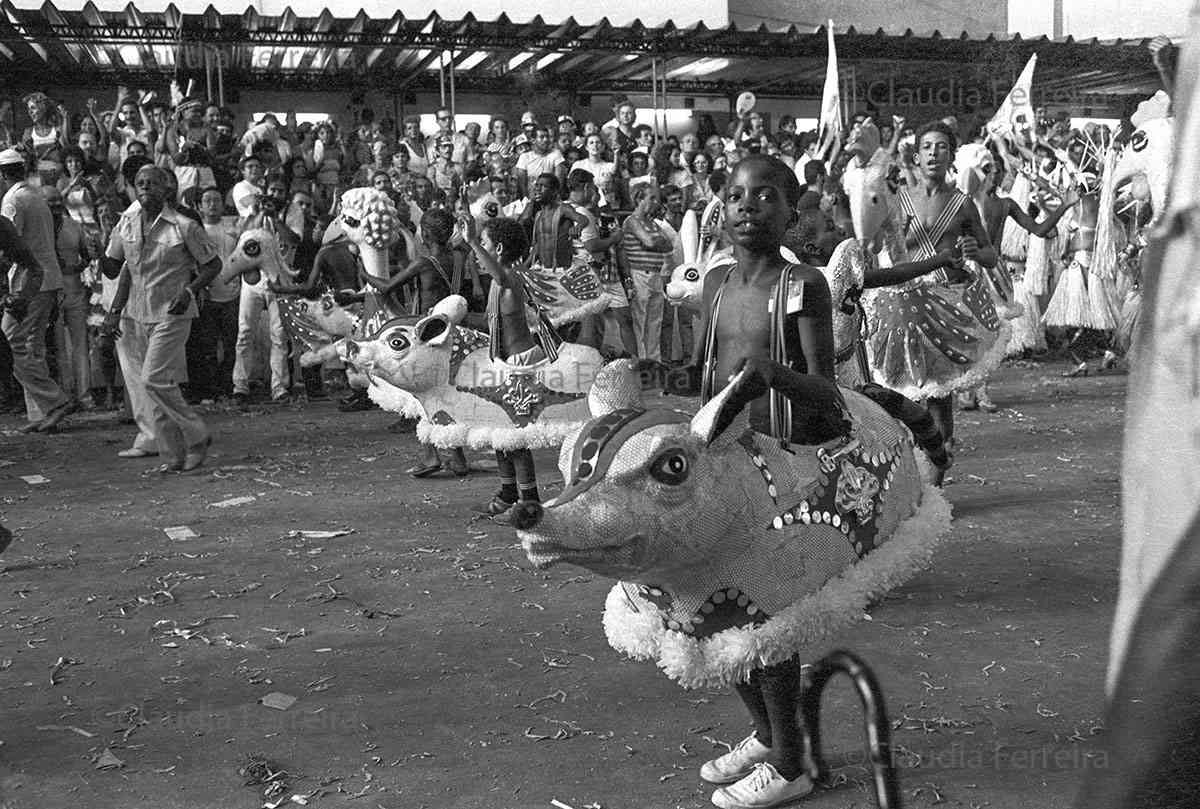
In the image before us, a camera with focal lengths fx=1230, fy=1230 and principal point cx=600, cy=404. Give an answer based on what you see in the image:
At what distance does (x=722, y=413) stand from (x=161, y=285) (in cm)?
652

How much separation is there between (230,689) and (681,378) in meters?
2.08

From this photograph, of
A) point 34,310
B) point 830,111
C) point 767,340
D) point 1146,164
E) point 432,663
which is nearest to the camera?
point 767,340

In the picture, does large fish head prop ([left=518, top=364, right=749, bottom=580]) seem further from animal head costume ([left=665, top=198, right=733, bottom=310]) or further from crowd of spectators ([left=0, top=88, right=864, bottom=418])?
crowd of spectators ([left=0, top=88, right=864, bottom=418])

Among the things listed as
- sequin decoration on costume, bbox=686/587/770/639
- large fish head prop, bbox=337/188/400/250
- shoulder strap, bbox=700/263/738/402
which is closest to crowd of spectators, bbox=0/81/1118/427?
large fish head prop, bbox=337/188/400/250

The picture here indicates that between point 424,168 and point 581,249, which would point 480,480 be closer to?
point 581,249

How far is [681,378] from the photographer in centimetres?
367

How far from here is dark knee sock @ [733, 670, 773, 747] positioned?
343cm

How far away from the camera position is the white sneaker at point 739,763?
11.5 feet

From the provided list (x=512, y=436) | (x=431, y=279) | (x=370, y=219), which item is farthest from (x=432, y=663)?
(x=370, y=219)

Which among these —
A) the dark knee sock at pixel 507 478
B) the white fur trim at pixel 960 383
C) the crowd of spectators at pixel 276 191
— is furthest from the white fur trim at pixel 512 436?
the crowd of spectators at pixel 276 191

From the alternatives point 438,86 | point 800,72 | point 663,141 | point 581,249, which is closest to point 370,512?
point 581,249

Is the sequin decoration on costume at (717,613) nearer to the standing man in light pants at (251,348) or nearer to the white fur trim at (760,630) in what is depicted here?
the white fur trim at (760,630)

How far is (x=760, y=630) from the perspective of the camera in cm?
312

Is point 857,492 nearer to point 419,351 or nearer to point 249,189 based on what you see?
point 419,351
